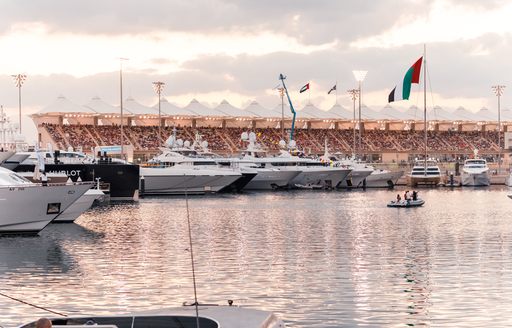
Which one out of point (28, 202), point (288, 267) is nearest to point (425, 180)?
point (28, 202)

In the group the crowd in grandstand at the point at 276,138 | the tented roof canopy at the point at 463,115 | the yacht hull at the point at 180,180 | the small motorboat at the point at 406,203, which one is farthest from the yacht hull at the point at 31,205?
the tented roof canopy at the point at 463,115

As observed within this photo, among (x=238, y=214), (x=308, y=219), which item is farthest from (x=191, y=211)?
(x=308, y=219)

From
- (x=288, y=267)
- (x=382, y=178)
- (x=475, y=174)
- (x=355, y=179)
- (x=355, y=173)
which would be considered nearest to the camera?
(x=288, y=267)

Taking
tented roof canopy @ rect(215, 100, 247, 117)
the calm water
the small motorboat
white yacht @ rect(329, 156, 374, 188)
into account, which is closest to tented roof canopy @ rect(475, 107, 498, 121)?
tented roof canopy @ rect(215, 100, 247, 117)

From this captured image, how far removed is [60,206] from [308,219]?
17.4m

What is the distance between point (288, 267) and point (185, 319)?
18.3 metres

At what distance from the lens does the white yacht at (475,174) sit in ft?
399

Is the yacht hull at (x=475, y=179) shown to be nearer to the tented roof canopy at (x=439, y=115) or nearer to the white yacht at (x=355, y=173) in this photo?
the white yacht at (x=355, y=173)

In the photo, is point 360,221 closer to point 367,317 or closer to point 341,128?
point 367,317

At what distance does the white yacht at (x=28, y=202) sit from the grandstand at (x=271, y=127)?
98.3 meters

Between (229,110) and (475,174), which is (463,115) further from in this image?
(475,174)

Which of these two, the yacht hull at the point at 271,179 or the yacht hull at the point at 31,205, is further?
the yacht hull at the point at 271,179

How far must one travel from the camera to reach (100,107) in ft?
501

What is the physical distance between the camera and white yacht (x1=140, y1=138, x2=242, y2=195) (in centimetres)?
9812
